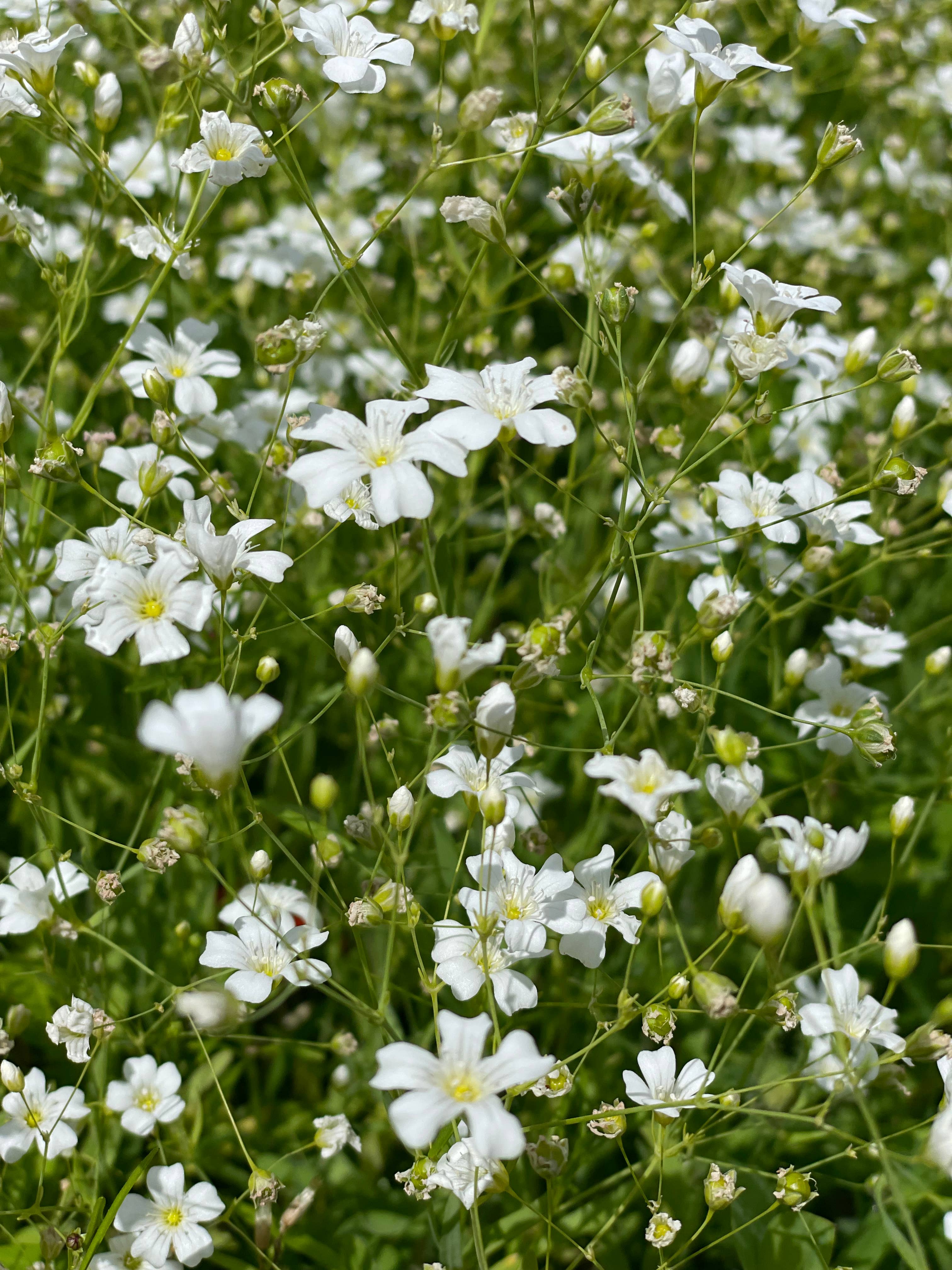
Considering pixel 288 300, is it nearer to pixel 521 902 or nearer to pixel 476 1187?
pixel 521 902

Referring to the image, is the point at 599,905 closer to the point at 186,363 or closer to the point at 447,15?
the point at 186,363

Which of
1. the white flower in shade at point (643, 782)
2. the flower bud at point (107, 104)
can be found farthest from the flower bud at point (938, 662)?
the flower bud at point (107, 104)

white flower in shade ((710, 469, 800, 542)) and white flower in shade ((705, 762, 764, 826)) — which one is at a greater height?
white flower in shade ((710, 469, 800, 542))

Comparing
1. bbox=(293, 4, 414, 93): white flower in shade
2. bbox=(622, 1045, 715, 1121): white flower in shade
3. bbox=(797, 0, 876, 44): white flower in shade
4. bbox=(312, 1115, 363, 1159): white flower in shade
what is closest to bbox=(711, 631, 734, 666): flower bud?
bbox=(622, 1045, 715, 1121): white flower in shade

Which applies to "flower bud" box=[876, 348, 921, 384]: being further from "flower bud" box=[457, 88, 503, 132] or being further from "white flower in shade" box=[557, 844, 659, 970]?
"white flower in shade" box=[557, 844, 659, 970]

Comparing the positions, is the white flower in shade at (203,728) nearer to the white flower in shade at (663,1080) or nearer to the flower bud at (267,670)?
the flower bud at (267,670)

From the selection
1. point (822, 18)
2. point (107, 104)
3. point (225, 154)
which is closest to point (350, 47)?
point (225, 154)
